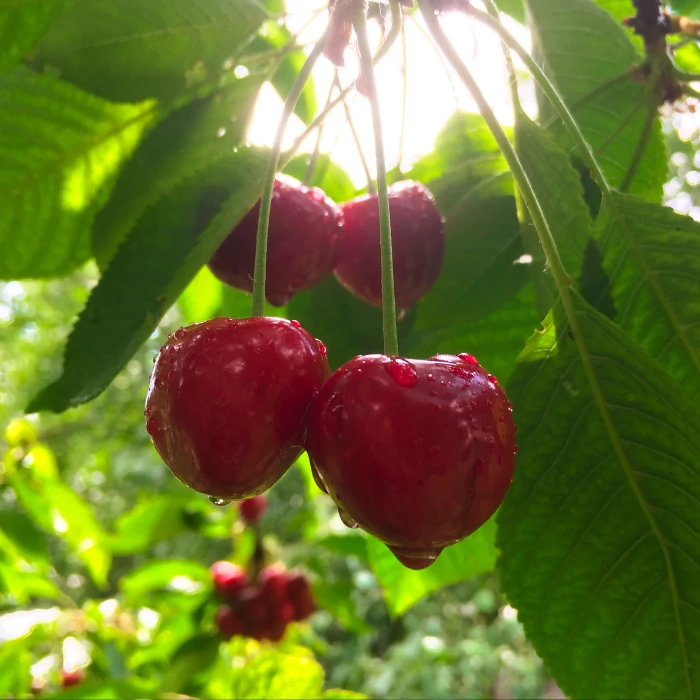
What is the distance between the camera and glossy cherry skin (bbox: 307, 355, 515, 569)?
0.49m

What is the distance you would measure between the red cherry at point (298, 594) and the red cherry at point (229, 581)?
6.1 inches

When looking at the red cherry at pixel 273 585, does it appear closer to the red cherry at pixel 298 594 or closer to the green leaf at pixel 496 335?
the red cherry at pixel 298 594

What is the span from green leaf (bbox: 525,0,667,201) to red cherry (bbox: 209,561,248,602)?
1868 mm

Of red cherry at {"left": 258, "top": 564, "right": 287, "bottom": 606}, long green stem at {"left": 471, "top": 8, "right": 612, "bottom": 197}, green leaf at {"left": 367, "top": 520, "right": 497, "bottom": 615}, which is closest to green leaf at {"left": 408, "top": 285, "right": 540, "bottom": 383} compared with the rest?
green leaf at {"left": 367, "top": 520, "right": 497, "bottom": 615}

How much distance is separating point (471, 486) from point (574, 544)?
23 cm

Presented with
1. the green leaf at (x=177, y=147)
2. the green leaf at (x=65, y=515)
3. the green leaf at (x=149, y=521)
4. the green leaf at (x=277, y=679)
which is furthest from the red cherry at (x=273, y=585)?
the green leaf at (x=177, y=147)

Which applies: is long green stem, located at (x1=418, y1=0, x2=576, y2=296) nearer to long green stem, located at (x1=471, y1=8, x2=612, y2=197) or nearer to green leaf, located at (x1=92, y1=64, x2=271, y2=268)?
long green stem, located at (x1=471, y1=8, x2=612, y2=197)

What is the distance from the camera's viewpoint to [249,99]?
88cm

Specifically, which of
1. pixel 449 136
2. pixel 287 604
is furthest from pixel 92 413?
pixel 449 136

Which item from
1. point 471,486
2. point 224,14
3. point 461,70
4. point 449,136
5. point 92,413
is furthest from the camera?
point 92,413

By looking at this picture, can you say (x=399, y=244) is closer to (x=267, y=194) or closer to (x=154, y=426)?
(x=267, y=194)

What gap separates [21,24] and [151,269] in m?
0.28

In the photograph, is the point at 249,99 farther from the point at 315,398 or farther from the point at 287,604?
the point at 287,604

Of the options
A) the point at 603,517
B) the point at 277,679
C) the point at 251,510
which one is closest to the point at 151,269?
the point at 603,517
